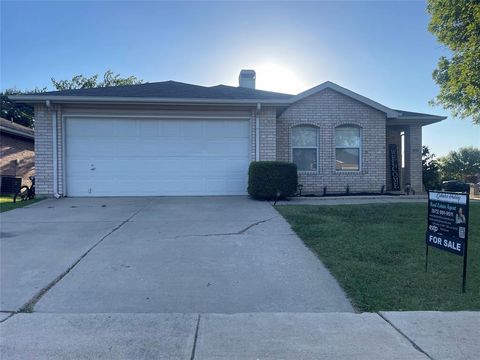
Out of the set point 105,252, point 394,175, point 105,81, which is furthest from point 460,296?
point 105,81

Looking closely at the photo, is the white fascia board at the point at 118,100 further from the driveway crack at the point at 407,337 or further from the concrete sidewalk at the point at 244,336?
the driveway crack at the point at 407,337

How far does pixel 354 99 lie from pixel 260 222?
7.77m

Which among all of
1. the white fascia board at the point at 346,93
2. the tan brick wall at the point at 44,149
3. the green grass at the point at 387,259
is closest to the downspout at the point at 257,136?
the white fascia board at the point at 346,93

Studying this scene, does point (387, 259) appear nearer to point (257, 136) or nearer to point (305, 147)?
point (257, 136)

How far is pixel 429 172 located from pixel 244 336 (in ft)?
53.4

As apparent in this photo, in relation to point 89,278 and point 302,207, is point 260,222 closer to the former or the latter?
point 302,207

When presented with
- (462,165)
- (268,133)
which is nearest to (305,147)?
(268,133)

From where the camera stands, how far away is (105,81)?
127ft

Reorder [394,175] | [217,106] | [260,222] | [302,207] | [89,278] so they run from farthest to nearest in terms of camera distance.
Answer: [394,175], [217,106], [302,207], [260,222], [89,278]

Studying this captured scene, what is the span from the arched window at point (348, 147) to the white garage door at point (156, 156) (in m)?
3.66

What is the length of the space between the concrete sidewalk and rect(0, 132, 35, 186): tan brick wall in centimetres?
1774

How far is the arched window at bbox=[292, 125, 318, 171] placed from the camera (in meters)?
13.5

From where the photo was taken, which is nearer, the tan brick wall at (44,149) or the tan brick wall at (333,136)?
the tan brick wall at (44,149)

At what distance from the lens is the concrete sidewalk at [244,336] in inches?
122
